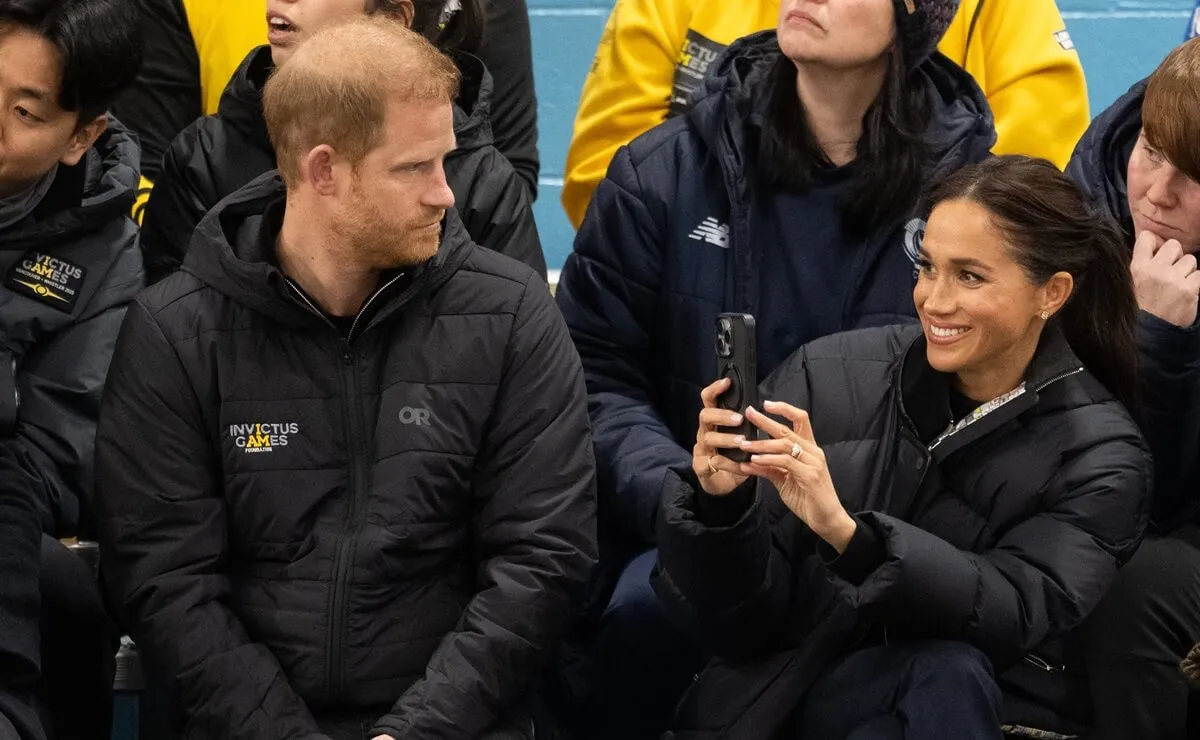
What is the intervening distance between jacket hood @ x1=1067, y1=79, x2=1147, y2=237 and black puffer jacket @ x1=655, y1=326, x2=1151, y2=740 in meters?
0.46

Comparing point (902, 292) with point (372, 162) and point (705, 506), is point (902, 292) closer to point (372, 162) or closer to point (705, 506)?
point (705, 506)

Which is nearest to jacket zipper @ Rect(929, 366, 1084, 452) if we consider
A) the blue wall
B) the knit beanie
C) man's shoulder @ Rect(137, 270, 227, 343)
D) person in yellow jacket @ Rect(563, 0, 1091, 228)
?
the knit beanie

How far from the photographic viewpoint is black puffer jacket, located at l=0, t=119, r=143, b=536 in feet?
8.83

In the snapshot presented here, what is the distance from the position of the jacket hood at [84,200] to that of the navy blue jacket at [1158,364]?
1464 mm

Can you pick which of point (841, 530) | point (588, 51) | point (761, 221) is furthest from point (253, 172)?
point (588, 51)

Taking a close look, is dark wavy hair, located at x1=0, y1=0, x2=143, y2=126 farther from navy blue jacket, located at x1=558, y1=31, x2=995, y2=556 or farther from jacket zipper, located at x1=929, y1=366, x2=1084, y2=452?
jacket zipper, located at x1=929, y1=366, x2=1084, y2=452

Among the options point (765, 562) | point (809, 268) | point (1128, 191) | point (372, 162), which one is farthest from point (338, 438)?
point (1128, 191)

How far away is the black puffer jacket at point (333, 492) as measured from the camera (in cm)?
242

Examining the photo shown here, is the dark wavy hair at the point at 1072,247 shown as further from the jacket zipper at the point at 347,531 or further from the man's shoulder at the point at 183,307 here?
the man's shoulder at the point at 183,307

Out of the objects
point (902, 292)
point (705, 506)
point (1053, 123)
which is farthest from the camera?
point (1053, 123)

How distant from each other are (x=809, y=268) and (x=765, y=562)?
2.24ft

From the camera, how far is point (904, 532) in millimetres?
2346

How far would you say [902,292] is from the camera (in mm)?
2932

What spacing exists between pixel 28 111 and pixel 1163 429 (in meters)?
1.71
